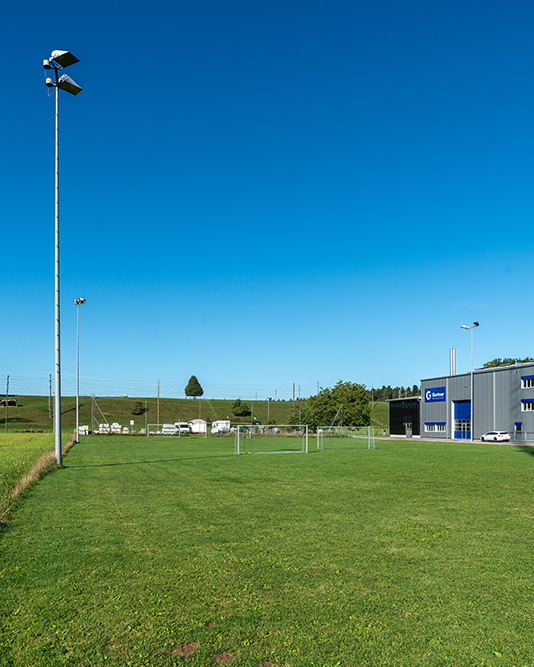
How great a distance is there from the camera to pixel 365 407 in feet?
284

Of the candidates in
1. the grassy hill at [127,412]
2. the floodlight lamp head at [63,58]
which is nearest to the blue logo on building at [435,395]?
the grassy hill at [127,412]

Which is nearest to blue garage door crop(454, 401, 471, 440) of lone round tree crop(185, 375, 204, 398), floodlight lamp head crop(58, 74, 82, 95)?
floodlight lamp head crop(58, 74, 82, 95)

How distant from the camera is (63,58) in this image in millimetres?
19469

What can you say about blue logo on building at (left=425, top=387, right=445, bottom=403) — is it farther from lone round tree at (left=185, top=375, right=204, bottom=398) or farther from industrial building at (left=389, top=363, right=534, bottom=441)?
lone round tree at (left=185, top=375, right=204, bottom=398)

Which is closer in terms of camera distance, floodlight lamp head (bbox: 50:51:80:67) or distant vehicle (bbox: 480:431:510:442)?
floodlight lamp head (bbox: 50:51:80:67)

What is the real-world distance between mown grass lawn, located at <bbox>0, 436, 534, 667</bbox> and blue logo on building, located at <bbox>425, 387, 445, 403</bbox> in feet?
194

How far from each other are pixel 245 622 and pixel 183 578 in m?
1.58

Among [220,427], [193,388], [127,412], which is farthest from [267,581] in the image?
[193,388]

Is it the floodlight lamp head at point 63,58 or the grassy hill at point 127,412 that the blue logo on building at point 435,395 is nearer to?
the grassy hill at point 127,412

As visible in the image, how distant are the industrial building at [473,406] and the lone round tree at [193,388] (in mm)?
78157

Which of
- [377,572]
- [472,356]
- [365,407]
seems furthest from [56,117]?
[365,407]

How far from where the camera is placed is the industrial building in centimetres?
5603

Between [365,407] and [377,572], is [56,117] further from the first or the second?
[365,407]

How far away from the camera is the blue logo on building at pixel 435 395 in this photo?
2735 inches
